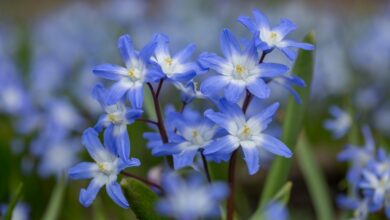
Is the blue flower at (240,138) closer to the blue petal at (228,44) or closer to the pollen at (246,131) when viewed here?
the pollen at (246,131)

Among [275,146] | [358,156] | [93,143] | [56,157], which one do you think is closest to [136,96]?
[93,143]

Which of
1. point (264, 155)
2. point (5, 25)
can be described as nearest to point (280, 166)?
point (264, 155)

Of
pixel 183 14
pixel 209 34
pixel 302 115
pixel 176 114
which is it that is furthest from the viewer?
pixel 183 14

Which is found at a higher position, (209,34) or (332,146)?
(209,34)

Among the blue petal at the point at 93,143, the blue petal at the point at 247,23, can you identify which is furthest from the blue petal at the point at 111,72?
the blue petal at the point at 247,23

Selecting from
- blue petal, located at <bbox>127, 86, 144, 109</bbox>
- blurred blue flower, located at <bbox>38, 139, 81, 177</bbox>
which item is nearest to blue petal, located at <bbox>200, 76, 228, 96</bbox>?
blue petal, located at <bbox>127, 86, 144, 109</bbox>

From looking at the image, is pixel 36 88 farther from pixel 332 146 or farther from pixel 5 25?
pixel 5 25
